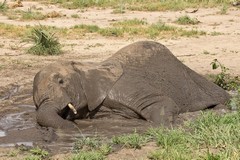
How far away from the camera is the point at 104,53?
12.0m

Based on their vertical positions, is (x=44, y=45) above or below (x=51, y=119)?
below

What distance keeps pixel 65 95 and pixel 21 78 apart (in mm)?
3110

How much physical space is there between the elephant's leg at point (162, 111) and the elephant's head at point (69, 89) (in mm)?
589

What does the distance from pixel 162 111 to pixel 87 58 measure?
5127 millimetres

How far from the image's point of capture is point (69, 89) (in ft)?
20.7

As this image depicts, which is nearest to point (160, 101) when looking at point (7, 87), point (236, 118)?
point (236, 118)

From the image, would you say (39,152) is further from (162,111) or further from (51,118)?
(162,111)

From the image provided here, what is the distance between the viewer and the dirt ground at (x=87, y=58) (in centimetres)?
568

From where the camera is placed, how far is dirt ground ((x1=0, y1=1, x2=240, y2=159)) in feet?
18.6

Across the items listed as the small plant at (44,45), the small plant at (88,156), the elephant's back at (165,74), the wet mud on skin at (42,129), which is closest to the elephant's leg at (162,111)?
the wet mud on skin at (42,129)

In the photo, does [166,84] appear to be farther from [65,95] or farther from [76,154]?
[76,154]

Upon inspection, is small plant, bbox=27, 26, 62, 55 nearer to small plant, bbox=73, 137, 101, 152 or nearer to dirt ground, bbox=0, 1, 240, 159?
dirt ground, bbox=0, 1, 240, 159

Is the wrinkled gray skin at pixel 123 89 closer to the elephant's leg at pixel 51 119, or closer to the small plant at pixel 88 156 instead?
the elephant's leg at pixel 51 119

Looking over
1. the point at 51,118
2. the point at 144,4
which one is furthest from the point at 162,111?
the point at 144,4
